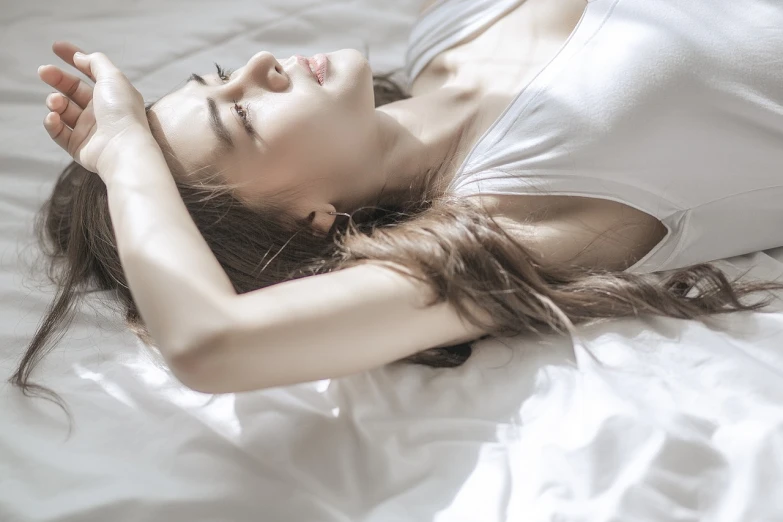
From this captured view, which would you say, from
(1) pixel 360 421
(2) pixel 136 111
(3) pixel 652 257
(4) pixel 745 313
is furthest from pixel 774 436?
(2) pixel 136 111

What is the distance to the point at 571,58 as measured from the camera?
112cm

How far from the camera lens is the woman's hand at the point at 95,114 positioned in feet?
3.29

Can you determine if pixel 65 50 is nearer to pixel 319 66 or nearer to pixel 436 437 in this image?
pixel 319 66

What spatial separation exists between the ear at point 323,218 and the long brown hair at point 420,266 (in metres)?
0.01

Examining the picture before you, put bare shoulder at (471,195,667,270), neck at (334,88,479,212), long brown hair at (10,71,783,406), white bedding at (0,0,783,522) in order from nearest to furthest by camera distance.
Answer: white bedding at (0,0,783,522), long brown hair at (10,71,783,406), bare shoulder at (471,195,667,270), neck at (334,88,479,212)

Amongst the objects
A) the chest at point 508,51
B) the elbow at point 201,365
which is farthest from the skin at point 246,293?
the chest at point 508,51

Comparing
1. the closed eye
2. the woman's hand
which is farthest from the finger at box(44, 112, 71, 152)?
the closed eye

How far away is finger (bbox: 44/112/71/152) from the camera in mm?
1062

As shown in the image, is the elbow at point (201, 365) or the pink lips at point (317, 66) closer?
the elbow at point (201, 365)

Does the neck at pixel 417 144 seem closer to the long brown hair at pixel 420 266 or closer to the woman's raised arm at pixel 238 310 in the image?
the long brown hair at pixel 420 266

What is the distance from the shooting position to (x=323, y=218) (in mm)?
1128

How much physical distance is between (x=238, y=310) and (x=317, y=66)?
1.46ft

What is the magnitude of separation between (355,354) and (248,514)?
0.67 ft

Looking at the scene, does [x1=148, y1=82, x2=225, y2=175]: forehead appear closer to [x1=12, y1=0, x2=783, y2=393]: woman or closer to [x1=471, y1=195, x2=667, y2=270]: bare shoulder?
[x1=12, y1=0, x2=783, y2=393]: woman
